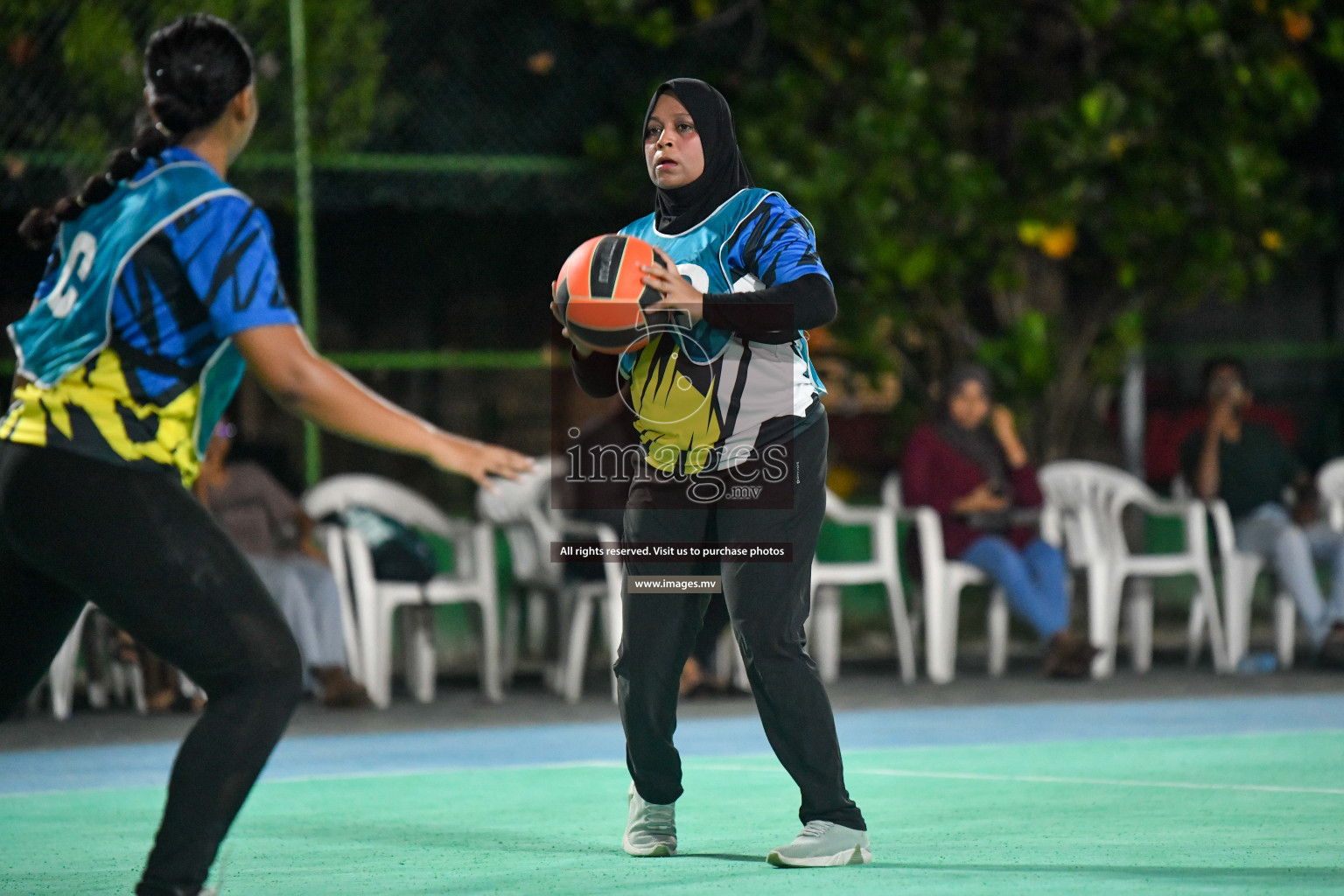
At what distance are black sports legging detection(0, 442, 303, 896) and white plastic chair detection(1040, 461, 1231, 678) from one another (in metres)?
7.17

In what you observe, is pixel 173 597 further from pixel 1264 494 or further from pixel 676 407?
pixel 1264 494

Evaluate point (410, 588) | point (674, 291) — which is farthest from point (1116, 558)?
point (674, 291)

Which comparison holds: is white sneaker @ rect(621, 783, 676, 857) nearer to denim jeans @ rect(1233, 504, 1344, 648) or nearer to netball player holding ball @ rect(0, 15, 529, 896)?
netball player holding ball @ rect(0, 15, 529, 896)

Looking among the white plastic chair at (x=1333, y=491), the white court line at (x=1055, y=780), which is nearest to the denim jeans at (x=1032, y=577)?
the white plastic chair at (x=1333, y=491)

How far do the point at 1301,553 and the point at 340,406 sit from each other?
814cm

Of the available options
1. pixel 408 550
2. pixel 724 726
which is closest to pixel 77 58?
pixel 408 550

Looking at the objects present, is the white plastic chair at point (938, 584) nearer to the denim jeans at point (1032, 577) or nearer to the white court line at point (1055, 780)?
the denim jeans at point (1032, 577)

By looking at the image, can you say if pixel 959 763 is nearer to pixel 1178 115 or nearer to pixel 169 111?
pixel 169 111

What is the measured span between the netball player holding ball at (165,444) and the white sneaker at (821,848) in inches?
Result: 59.8

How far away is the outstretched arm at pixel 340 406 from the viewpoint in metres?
3.45

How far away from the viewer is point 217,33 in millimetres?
3736

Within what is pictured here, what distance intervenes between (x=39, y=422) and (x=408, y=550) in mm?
6071

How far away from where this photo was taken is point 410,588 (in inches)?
377

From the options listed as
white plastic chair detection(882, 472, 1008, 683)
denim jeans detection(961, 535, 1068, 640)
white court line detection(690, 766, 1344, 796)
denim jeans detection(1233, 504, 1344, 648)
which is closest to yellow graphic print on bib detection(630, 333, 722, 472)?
white court line detection(690, 766, 1344, 796)
